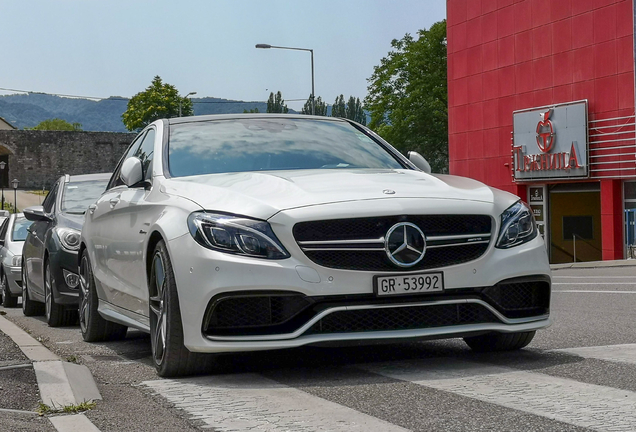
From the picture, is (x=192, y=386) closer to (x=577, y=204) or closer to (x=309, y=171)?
(x=309, y=171)

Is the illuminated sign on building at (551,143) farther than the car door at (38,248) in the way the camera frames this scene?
Yes

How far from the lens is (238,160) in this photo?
664 cm

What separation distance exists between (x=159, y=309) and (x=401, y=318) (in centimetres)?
138

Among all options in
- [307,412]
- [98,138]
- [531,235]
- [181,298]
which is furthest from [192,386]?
[98,138]

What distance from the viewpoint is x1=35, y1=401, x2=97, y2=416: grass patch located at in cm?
476

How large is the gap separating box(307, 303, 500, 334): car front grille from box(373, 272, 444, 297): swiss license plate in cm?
11

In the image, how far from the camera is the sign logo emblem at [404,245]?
17.6 ft

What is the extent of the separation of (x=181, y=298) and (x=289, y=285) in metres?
0.60

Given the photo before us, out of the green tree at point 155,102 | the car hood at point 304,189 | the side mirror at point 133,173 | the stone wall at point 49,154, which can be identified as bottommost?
the car hood at point 304,189

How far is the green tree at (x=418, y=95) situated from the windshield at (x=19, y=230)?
140ft

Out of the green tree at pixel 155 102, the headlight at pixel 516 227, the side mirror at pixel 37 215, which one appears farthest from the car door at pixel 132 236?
the green tree at pixel 155 102

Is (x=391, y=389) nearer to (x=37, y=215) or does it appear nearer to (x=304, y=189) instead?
(x=304, y=189)

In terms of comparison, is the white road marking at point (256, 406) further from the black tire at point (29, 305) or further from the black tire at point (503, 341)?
the black tire at point (29, 305)

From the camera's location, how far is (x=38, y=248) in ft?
39.2
